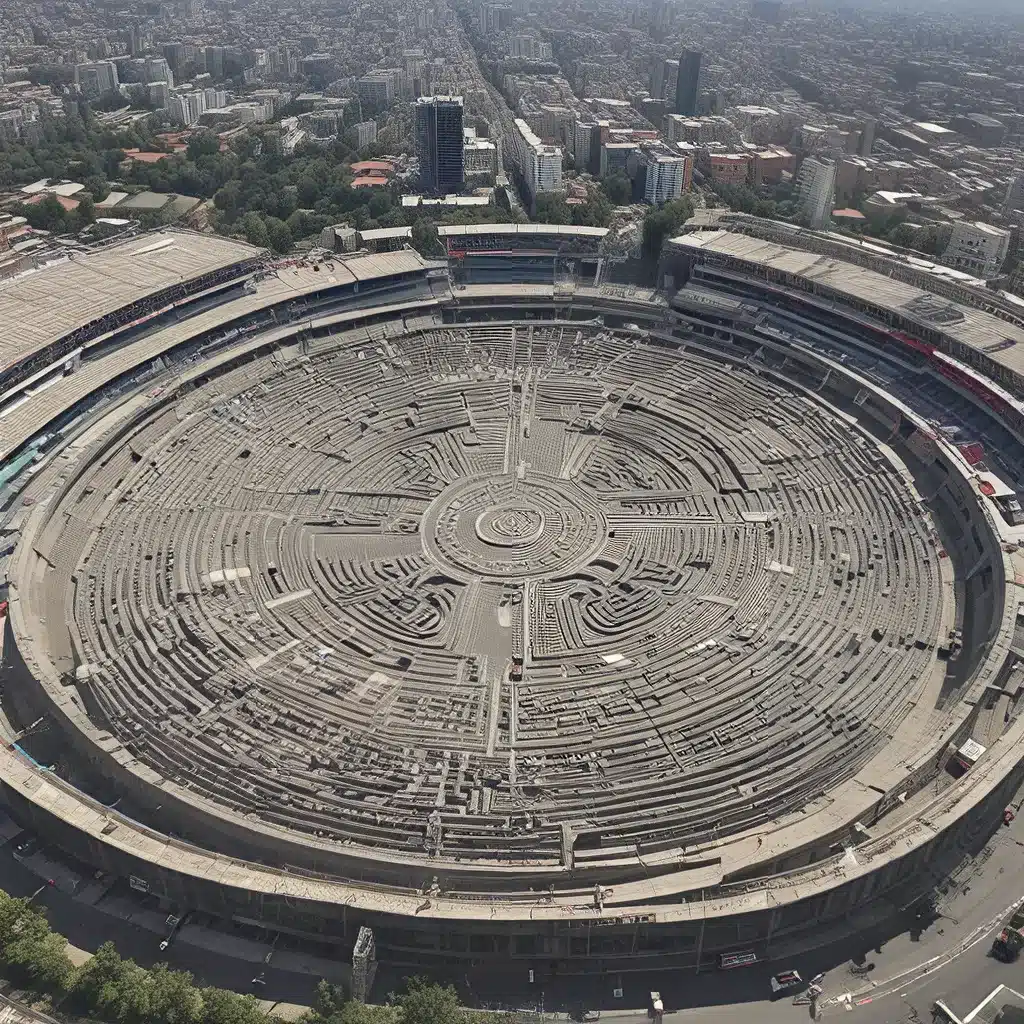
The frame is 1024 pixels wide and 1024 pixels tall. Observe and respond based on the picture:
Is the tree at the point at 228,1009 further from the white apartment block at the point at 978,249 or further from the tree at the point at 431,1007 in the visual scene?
the white apartment block at the point at 978,249

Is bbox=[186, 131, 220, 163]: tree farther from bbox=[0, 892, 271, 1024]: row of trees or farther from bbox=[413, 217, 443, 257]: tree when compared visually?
bbox=[0, 892, 271, 1024]: row of trees

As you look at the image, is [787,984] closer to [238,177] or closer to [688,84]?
[238,177]

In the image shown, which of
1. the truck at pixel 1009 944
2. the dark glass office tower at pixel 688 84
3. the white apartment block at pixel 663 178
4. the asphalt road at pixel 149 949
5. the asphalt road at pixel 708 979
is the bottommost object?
the asphalt road at pixel 149 949

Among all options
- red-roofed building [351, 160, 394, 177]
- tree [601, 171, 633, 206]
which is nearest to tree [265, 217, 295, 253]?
red-roofed building [351, 160, 394, 177]

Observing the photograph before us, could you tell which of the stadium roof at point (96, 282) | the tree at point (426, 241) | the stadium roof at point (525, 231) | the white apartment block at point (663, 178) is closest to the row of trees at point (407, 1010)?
the stadium roof at point (96, 282)

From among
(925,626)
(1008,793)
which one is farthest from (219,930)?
(925,626)

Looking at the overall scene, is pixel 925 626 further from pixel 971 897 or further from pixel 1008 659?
pixel 971 897
